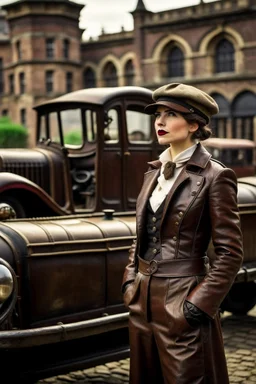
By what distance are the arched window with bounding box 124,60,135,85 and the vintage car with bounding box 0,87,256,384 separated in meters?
32.6

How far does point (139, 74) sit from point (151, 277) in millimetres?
35473

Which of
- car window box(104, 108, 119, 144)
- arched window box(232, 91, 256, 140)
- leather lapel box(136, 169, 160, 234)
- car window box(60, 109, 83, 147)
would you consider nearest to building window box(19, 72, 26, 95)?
arched window box(232, 91, 256, 140)

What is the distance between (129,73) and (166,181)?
37740 mm

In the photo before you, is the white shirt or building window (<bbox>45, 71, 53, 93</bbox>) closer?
the white shirt

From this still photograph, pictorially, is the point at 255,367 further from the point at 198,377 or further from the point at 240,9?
A: the point at 240,9

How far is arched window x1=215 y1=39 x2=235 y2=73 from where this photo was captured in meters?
34.4

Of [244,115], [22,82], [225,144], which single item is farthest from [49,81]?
[225,144]

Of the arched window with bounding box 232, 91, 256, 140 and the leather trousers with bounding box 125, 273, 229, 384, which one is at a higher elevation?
the arched window with bounding box 232, 91, 256, 140

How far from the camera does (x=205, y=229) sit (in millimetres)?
3277

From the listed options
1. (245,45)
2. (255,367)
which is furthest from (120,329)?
(245,45)

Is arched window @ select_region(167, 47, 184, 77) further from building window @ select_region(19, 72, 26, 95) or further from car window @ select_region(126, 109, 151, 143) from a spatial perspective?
car window @ select_region(126, 109, 151, 143)

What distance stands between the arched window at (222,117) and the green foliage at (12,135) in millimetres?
12371

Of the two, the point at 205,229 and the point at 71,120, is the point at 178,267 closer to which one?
the point at 205,229

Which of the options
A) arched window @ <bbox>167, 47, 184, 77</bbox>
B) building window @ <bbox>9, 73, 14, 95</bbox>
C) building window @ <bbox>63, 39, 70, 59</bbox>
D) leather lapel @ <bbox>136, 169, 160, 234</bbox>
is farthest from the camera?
building window @ <bbox>9, 73, 14, 95</bbox>
